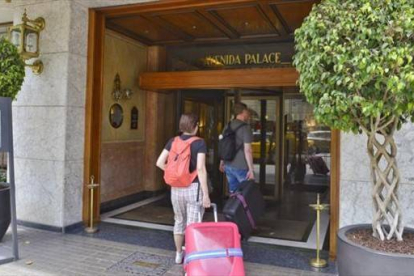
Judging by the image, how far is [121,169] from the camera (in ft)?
20.9

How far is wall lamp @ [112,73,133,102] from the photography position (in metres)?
6.09

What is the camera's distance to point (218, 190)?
6926mm

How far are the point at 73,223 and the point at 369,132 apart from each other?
3884mm

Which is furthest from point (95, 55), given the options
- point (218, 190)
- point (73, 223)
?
point (218, 190)

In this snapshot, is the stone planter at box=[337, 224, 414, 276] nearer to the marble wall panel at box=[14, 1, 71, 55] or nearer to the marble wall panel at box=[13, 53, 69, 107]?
the marble wall panel at box=[13, 53, 69, 107]

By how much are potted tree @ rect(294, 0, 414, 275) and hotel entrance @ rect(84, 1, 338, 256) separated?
213 cm

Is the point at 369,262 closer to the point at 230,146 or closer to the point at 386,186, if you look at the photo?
the point at 386,186

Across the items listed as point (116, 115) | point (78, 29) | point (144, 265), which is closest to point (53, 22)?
Answer: point (78, 29)

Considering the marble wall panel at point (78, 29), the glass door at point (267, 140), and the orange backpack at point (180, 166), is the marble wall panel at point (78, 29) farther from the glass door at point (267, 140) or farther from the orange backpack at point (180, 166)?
the glass door at point (267, 140)

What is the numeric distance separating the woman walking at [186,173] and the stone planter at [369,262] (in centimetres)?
137

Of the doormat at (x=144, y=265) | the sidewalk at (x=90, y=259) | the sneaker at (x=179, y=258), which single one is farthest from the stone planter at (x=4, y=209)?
the sneaker at (x=179, y=258)

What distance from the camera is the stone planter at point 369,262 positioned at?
2158 mm

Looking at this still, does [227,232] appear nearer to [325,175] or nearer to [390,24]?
[390,24]

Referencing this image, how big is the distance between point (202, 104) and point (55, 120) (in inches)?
122
